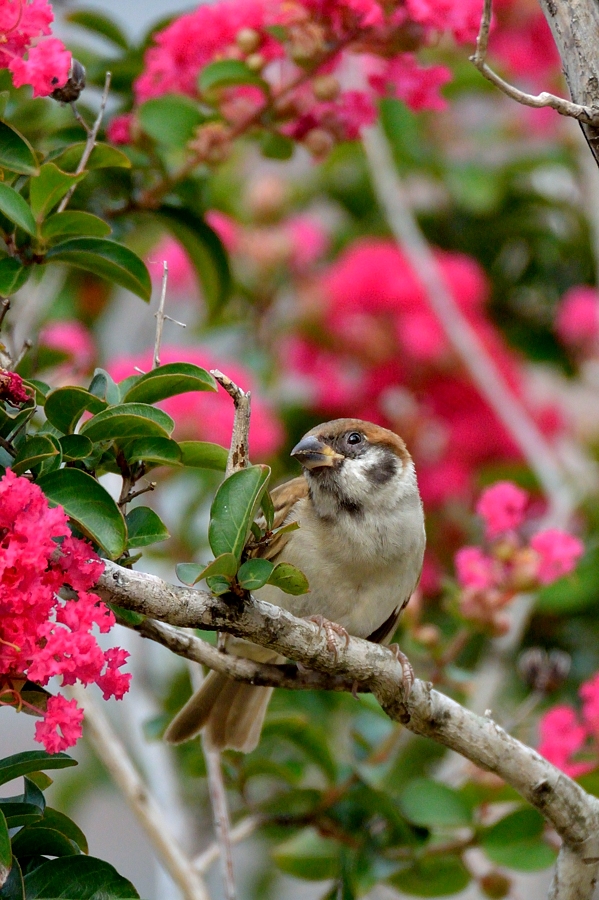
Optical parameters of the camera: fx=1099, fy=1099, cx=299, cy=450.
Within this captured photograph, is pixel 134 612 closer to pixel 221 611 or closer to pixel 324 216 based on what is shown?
pixel 221 611

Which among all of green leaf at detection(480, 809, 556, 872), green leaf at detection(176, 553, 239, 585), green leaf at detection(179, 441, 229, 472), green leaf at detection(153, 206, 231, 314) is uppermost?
green leaf at detection(153, 206, 231, 314)

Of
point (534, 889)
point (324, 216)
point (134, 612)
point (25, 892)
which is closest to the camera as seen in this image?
point (25, 892)

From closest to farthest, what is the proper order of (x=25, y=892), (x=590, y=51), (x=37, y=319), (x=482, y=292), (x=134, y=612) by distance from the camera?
(x=25, y=892) < (x=134, y=612) < (x=590, y=51) < (x=37, y=319) < (x=482, y=292)

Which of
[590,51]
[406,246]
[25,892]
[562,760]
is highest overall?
[406,246]

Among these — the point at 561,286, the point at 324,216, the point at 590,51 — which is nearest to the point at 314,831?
the point at 590,51

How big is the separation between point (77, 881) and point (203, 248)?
1801 mm

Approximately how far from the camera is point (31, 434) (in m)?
1.73

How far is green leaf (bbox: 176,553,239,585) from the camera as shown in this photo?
167 centimetres

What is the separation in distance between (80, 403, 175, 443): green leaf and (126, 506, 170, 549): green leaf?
0.45 ft

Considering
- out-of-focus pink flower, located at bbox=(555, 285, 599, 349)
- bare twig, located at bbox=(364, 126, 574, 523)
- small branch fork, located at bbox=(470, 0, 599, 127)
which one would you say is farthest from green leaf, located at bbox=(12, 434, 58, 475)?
out-of-focus pink flower, located at bbox=(555, 285, 599, 349)

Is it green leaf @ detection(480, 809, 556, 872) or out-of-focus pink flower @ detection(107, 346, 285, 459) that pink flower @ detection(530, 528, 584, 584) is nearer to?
green leaf @ detection(480, 809, 556, 872)

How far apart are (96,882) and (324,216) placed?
4.49m

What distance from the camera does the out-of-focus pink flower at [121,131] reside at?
113 inches

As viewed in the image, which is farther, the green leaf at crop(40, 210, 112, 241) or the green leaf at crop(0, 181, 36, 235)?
the green leaf at crop(40, 210, 112, 241)
